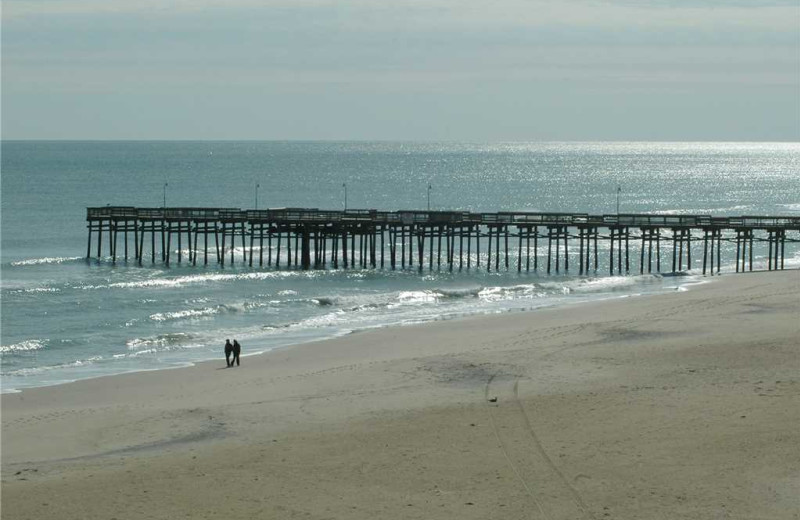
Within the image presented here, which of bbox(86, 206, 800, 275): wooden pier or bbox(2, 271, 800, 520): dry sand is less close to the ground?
bbox(86, 206, 800, 275): wooden pier

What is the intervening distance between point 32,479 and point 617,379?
12980 mm

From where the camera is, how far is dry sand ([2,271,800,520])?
17047mm

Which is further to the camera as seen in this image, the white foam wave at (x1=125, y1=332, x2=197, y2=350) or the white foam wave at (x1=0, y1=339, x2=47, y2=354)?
the white foam wave at (x1=125, y1=332, x2=197, y2=350)

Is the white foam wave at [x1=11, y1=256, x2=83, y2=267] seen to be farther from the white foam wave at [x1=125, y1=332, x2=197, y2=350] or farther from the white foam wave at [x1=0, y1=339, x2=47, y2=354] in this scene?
the white foam wave at [x1=125, y1=332, x2=197, y2=350]

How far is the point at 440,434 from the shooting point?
20844mm

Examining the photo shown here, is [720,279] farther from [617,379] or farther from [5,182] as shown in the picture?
[5,182]

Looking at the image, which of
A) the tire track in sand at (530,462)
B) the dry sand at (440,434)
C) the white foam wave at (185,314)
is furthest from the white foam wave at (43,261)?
the tire track in sand at (530,462)

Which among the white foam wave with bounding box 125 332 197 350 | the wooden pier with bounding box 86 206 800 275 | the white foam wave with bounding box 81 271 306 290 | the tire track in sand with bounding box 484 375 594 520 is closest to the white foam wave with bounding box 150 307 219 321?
the white foam wave with bounding box 125 332 197 350

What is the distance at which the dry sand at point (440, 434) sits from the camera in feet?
55.9

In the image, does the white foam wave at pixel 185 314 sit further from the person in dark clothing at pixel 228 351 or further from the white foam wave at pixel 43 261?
the white foam wave at pixel 43 261

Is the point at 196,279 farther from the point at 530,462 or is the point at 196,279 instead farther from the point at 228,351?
the point at 530,462

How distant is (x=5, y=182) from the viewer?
147 meters

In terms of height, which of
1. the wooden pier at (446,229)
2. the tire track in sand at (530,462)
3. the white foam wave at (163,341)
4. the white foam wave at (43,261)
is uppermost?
the wooden pier at (446,229)

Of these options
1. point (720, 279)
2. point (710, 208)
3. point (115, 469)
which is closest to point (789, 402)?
point (115, 469)
